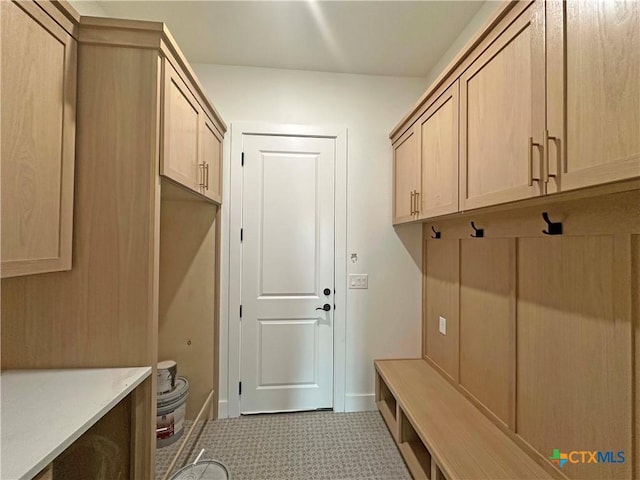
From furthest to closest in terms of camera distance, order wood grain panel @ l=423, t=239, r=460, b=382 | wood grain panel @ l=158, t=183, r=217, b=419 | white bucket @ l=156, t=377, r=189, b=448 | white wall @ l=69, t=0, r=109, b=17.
→ 1. wood grain panel @ l=158, t=183, r=217, b=419
2. wood grain panel @ l=423, t=239, r=460, b=382
3. white bucket @ l=156, t=377, r=189, b=448
4. white wall @ l=69, t=0, r=109, b=17

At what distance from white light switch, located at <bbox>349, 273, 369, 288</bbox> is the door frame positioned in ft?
0.18

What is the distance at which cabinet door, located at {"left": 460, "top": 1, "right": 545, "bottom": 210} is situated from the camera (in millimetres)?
1006

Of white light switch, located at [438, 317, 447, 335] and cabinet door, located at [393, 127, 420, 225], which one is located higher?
cabinet door, located at [393, 127, 420, 225]

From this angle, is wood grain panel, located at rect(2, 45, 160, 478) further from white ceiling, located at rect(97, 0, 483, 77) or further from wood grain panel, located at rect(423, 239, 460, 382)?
wood grain panel, located at rect(423, 239, 460, 382)

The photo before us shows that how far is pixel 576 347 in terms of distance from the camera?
1.14 meters

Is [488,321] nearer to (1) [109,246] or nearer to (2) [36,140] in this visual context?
(1) [109,246]

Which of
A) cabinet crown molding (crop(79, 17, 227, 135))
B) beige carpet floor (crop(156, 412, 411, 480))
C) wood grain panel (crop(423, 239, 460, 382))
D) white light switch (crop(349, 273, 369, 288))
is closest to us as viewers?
cabinet crown molding (crop(79, 17, 227, 135))

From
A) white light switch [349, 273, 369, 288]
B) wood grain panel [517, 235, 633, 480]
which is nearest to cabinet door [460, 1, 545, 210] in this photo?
wood grain panel [517, 235, 633, 480]

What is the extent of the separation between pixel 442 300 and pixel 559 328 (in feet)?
3.36

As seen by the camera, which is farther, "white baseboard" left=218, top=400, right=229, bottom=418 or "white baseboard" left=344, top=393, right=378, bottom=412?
"white baseboard" left=344, top=393, right=378, bottom=412

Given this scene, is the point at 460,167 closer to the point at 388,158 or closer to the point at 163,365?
the point at 388,158

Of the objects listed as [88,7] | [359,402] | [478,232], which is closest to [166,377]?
[359,402]

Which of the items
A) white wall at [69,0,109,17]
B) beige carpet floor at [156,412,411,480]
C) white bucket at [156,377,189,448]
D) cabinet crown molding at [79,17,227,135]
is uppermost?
white wall at [69,0,109,17]

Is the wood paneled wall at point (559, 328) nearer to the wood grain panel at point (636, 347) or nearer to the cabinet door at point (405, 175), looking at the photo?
the wood grain panel at point (636, 347)
